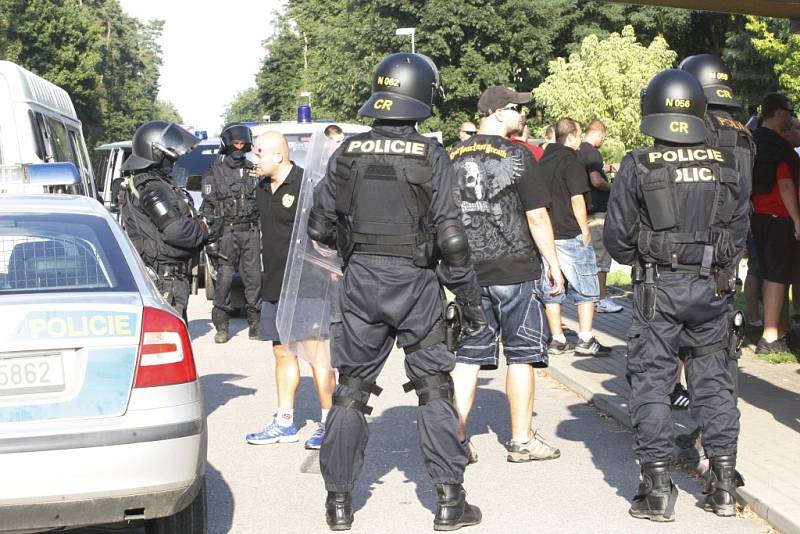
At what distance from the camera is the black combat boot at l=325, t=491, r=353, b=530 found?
569 centimetres

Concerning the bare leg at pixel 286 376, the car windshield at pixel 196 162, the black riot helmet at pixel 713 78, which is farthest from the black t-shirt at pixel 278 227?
the car windshield at pixel 196 162

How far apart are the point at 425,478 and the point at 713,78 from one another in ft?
9.34

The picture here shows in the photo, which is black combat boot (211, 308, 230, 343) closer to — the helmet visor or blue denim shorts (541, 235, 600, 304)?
blue denim shorts (541, 235, 600, 304)

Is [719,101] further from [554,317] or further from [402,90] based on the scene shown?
[554,317]

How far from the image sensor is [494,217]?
22.1 ft

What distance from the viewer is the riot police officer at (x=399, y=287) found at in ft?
18.4

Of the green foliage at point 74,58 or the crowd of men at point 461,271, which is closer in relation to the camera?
the crowd of men at point 461,271

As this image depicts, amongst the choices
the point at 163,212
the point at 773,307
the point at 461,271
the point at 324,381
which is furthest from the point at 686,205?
the point at 773,307

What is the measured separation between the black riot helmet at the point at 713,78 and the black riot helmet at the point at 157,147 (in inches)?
135

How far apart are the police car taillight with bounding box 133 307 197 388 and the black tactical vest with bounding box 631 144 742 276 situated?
7.51 feet

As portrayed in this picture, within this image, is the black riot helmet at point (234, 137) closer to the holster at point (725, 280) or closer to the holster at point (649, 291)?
the holster at point (649, 291)

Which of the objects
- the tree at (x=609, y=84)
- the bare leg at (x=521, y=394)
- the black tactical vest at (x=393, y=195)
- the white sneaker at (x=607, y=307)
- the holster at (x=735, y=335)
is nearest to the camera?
the black tactical vest at (x=393, y=195)

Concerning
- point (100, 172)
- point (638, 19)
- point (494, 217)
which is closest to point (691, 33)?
point (638, 19)

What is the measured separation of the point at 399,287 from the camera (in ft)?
18.4
